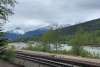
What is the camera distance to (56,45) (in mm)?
47469

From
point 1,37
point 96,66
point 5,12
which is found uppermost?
point 5,12

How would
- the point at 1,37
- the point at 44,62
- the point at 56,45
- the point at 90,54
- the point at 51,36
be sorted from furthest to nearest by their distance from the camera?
the point at 51,36
the point at 56,45
the point at 90,54
the point at 44,62
the point at 1,37

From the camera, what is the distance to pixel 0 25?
6.38 metres

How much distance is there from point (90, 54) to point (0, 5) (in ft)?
94.2

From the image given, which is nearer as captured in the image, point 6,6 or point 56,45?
point 6,6

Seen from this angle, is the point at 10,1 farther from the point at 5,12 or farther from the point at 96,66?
the point at 96,66

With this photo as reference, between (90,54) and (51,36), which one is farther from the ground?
(51,36)

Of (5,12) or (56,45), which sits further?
(56,45)

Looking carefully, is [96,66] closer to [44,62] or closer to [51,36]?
[44,62]

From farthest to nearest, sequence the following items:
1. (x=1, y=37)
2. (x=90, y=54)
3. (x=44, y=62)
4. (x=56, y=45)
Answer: (x=56, y=45) < (x=90, y=54) < (x=44, y=62) < (x=1, y=37)

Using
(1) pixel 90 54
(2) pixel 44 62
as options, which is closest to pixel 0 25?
(2) pixel 44 62

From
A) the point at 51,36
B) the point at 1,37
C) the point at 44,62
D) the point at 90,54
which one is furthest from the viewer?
the point at 51,36

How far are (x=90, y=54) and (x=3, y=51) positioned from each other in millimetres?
28315

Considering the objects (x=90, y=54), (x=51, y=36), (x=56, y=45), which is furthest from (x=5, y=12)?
(x=51, y=36)
